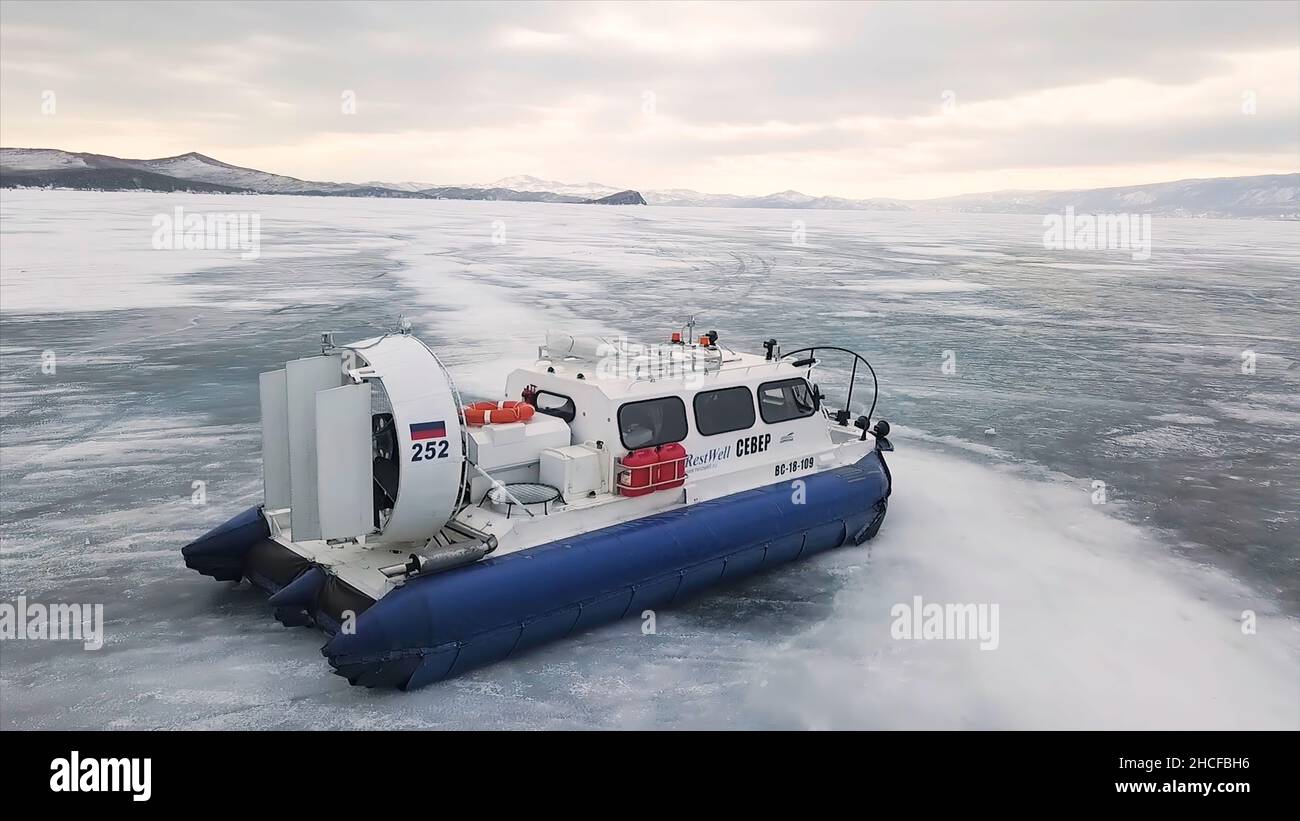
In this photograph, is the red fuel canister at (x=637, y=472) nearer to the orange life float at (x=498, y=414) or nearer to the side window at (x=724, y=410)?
the side window at (x=724, y=410)

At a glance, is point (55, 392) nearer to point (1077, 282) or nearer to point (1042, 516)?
point (1042, 516)

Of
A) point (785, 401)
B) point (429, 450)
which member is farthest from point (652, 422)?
point (429, 450)

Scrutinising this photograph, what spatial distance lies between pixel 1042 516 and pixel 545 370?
177 inches

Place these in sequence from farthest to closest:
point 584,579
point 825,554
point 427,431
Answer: point 825,554
point 584,579
point 427,431

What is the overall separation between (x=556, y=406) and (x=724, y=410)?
4.14ft

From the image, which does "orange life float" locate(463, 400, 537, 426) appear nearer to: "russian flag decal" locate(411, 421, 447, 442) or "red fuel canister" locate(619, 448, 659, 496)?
"red fuel canister" locate(619, 448, 659, 496)

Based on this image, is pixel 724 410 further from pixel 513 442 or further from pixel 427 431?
pixel 427 431

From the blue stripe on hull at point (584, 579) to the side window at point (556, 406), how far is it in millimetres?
975

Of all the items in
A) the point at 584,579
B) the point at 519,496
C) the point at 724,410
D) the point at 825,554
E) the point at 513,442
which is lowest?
the point at 825,554

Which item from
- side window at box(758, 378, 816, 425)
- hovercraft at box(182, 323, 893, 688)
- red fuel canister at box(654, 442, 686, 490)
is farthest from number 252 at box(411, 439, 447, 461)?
side window at box(758, 378, 816, 425)

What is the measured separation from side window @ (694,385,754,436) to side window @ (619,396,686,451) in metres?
0.18

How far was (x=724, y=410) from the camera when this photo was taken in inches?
272

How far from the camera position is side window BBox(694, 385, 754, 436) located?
22.2ft
